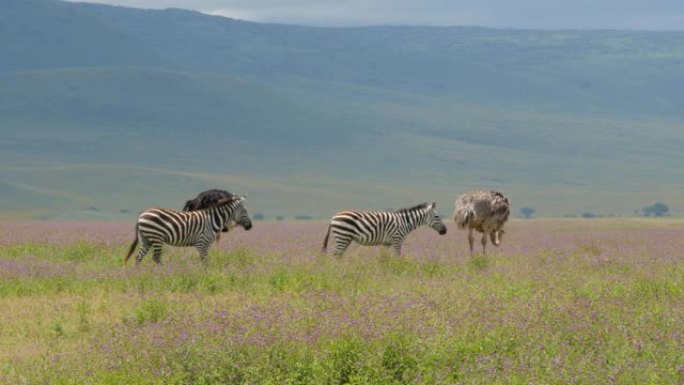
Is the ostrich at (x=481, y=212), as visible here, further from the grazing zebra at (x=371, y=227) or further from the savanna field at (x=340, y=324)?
the savanna field at (x=340, y=324)

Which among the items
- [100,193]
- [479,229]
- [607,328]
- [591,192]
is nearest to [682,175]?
[591,192]

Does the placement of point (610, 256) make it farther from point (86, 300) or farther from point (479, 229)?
point (86, 300)

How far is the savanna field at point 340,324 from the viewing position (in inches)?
404

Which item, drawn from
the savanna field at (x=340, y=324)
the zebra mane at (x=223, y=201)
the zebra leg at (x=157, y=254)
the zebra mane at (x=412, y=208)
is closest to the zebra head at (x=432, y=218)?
the zebra mane at (x=412, y=208)

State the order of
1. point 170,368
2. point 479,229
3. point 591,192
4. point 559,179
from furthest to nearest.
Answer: point 559,179 → point 591,192 → point 479,229 → point 170,368

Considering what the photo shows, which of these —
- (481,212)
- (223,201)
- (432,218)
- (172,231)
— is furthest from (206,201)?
(481,212)

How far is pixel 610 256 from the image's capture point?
22828 mm

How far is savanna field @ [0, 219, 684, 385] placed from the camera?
33.6 feet

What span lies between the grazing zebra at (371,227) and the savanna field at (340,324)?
2729mm

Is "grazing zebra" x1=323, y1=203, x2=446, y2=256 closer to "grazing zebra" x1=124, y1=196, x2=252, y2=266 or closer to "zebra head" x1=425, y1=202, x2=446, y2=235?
"zebra head" x1=425, y1=202, x2=446, y2=235

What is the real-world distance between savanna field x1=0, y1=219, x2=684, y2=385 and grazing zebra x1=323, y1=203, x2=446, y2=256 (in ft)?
8.95

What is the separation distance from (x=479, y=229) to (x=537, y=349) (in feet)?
50.1

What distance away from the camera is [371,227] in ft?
74.7

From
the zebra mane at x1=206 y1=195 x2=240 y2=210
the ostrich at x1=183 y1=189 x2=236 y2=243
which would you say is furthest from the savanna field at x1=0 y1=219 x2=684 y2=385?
the ostrich at x1=183 y1=189 x2=236 y2=243
